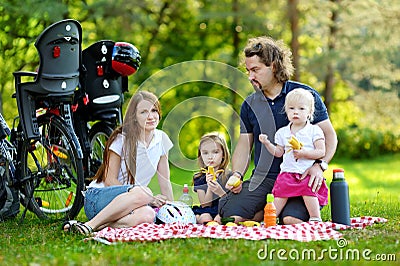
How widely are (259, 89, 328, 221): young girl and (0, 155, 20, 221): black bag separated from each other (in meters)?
1.95

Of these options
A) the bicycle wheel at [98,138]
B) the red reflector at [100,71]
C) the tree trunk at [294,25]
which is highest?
the tree trunk at [294,25]

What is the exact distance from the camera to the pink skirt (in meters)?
4.22

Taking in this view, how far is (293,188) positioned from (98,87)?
1692 mm

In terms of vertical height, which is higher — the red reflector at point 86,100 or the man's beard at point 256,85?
the man's beard at point 256,85

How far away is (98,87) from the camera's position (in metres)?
5.03

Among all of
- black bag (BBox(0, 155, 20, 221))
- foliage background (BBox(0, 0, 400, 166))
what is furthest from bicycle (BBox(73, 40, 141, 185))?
foliage background (BBox(0, 0, 400, 166))

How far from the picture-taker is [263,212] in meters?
4.54

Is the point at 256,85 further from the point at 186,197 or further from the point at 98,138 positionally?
the point at 98,138

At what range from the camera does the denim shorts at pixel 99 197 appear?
4152 millimetres

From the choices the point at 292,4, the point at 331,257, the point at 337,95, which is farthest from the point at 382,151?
the point at 331,257

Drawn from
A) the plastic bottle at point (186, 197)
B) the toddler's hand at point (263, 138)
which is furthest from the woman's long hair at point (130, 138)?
the toddler's hand at point (263, 138)

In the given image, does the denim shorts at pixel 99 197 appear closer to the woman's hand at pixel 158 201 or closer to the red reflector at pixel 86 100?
the woman's hand at pixel 158 201

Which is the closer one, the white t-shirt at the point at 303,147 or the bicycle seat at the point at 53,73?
the white t-shirt at the point at 303,147

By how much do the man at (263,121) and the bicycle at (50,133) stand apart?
1.05 m
